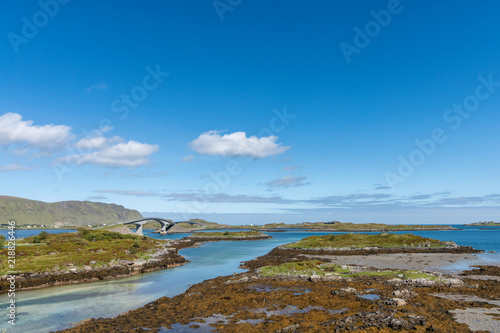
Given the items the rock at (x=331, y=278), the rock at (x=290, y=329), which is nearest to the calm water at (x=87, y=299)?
the rock at (x=290, y=329)

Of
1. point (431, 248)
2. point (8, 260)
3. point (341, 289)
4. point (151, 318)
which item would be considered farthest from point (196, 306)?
point (431, 248)

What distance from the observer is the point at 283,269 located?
5225 cm

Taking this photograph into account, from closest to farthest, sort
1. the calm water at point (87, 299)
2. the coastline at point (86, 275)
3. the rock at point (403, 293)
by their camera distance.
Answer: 1. the calm water at point (87, 299)
2. the rock at point (403, 293)
3. the coastline at point (86, 275)

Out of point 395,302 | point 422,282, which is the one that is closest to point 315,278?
point 422,282

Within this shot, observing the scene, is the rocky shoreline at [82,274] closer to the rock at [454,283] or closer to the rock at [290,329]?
the rock at [290,329]

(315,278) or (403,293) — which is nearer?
(403,293)

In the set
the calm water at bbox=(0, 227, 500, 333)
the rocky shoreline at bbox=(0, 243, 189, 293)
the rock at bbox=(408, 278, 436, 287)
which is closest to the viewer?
the calm water at bbox=(0, 227, 500, 333)

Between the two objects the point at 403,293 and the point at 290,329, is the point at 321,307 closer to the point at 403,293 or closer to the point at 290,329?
the point at 290,329

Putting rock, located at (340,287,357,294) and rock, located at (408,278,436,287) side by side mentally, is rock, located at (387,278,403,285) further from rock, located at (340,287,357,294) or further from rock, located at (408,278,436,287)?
rock, located at (340,287,357,294)

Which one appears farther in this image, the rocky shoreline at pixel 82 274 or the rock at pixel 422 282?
the rocky shoreline at pixel 82 274

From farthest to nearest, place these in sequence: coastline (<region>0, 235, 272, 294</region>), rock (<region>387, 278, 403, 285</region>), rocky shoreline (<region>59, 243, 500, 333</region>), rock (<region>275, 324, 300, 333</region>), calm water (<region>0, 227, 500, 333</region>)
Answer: coastline (<region>0, 235, 272, 294</region>) → rock (<region>387, 278, 403, 285</region>) → calm water (<region>0, 227, 500, 333</region>) → rocky shoreline (<region>59, 243, 500, 333</region>) → rock (<region>275, 324, 300, 333</region>)

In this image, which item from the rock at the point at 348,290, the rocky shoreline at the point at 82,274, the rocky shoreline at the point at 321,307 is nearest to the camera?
the rocky shoreline at the point at 321,307

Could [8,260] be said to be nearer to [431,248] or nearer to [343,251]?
[343,251]

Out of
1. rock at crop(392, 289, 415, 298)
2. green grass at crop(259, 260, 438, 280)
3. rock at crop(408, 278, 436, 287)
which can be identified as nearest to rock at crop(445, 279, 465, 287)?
rock at crop(408, 278, 436, 287)
